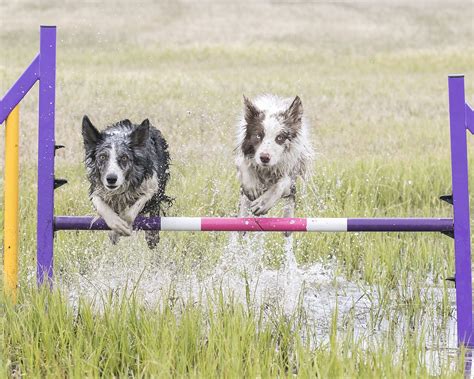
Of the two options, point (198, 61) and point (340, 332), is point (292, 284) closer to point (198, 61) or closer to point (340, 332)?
point (340, 332)

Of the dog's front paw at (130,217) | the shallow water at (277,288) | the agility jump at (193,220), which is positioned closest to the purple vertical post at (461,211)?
the agility jump at (193,220)

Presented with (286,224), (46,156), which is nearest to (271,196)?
(286,224)

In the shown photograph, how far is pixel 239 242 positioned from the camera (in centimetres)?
704

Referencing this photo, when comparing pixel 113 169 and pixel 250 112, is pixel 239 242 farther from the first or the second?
pixel 113 169

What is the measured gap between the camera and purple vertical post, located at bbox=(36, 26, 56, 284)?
5445 millimetres

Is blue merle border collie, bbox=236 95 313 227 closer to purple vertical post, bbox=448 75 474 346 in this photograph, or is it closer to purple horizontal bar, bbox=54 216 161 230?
purple horizontal bar, bbox=54 216 161 230

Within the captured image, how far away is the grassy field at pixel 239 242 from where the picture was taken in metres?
4.68

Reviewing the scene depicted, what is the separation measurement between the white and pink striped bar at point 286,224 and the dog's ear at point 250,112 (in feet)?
2.79

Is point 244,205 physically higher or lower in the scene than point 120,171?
lower

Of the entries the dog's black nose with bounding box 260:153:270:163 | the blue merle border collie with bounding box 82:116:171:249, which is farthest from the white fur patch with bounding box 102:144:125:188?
the dog's black nose with bounding box 260:153:270:163

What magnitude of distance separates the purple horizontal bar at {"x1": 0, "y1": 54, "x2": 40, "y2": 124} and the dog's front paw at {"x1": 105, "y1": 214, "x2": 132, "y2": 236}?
0.82 metres

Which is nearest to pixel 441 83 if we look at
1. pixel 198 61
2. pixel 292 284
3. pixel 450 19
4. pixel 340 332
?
pixel 198 61

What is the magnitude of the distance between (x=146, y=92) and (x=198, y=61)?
18.9ft

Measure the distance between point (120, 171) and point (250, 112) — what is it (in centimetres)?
102
